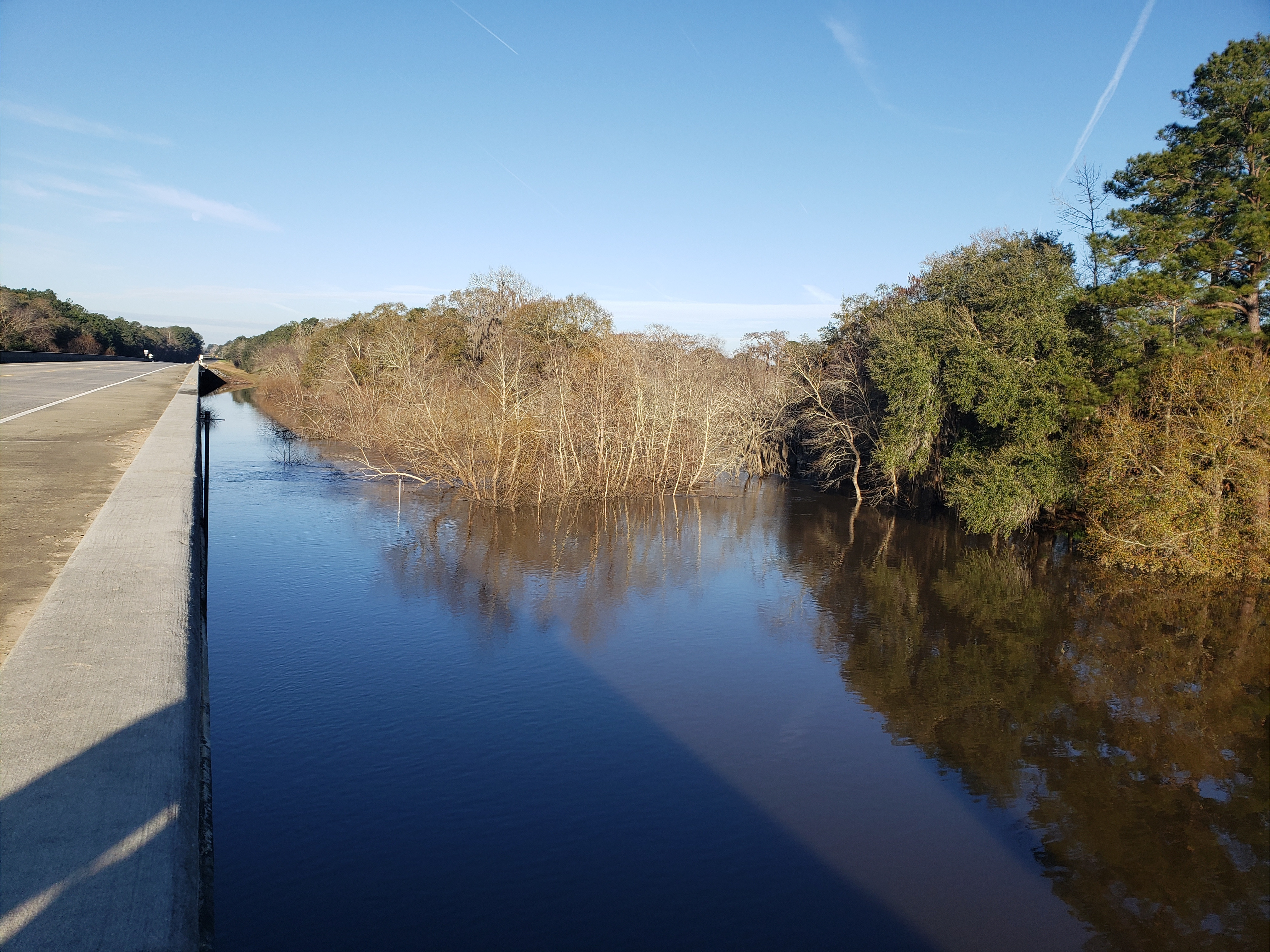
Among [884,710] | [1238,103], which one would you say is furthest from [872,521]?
[884,710]

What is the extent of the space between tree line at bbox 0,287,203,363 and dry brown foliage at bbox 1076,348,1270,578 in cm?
7118

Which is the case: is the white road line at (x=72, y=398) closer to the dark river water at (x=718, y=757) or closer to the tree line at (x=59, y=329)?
the dark river water at (x=718, y=757)

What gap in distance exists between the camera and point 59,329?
77562 mm

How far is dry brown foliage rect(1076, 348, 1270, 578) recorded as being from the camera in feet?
61.6

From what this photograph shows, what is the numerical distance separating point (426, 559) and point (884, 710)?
11.0 metres

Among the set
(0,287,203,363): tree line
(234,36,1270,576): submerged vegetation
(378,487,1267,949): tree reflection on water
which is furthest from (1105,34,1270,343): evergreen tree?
(0,287,203,363): tree line

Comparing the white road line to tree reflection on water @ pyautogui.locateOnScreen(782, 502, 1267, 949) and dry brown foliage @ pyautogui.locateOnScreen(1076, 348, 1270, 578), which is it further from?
dry brown foliage @ pyautogui.locateOnScreen(1076, 348, 1270, 578)

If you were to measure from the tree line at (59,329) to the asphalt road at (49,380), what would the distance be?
5796mm

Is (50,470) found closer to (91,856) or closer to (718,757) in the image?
(718,757)

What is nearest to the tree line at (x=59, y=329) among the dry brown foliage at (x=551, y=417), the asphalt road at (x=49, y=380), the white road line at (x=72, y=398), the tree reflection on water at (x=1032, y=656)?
the asphalt road at (x=49, y=380)

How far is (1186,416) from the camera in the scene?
1967 centimetres

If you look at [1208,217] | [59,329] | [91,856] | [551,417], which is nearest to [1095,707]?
[91,856]

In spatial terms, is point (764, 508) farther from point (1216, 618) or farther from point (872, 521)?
point (1216, 618)

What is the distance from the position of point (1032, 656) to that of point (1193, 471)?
8110 mm
